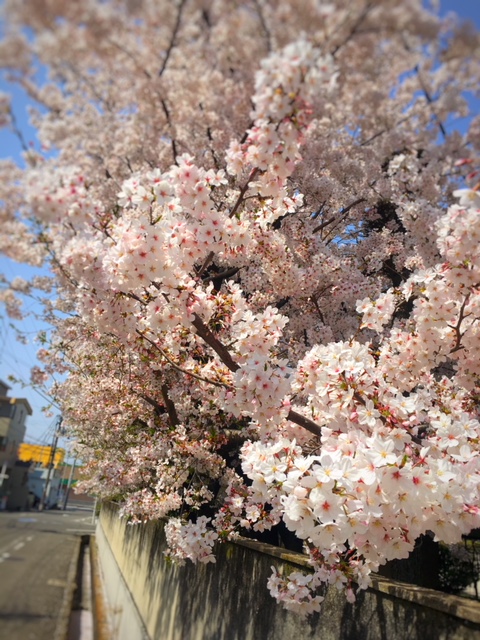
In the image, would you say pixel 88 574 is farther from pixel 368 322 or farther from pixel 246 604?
pixel 368 322

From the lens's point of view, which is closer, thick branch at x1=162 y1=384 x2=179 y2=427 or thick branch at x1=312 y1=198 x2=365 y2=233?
thick branch at x1=162 y1=384 x2=179 y2=427

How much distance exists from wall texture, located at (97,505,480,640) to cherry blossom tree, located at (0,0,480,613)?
205 mm

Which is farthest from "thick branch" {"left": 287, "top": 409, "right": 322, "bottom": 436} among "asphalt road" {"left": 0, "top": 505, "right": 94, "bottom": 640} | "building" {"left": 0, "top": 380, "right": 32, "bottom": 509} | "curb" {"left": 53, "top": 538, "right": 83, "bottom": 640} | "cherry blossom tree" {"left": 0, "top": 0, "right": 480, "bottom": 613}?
"building" {"left": 0, "top": 380, "right": 32, "bottom": 509}

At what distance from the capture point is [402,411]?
9.73 ft

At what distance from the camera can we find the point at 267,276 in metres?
6.41

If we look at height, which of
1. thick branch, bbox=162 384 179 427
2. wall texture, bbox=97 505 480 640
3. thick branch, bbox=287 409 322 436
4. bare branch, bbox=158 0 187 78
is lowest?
wall texture, bbox=97 505 480 640

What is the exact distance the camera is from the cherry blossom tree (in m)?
2.70

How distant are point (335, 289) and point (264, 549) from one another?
3.80m

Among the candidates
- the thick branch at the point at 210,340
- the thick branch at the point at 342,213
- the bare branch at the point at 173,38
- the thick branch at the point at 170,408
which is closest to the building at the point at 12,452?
the thick branch at the point at 170,408

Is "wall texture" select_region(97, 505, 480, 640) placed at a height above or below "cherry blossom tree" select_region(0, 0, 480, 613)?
below

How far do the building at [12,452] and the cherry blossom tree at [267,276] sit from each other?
152 ft

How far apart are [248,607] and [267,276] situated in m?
4.09

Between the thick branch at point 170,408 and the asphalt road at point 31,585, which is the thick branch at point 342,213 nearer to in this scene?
the thick branch at point 170,408

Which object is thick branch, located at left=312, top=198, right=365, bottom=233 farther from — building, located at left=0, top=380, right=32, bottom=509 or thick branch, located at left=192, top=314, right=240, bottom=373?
building, located at left=0, top=380, right=32, bottom=509
